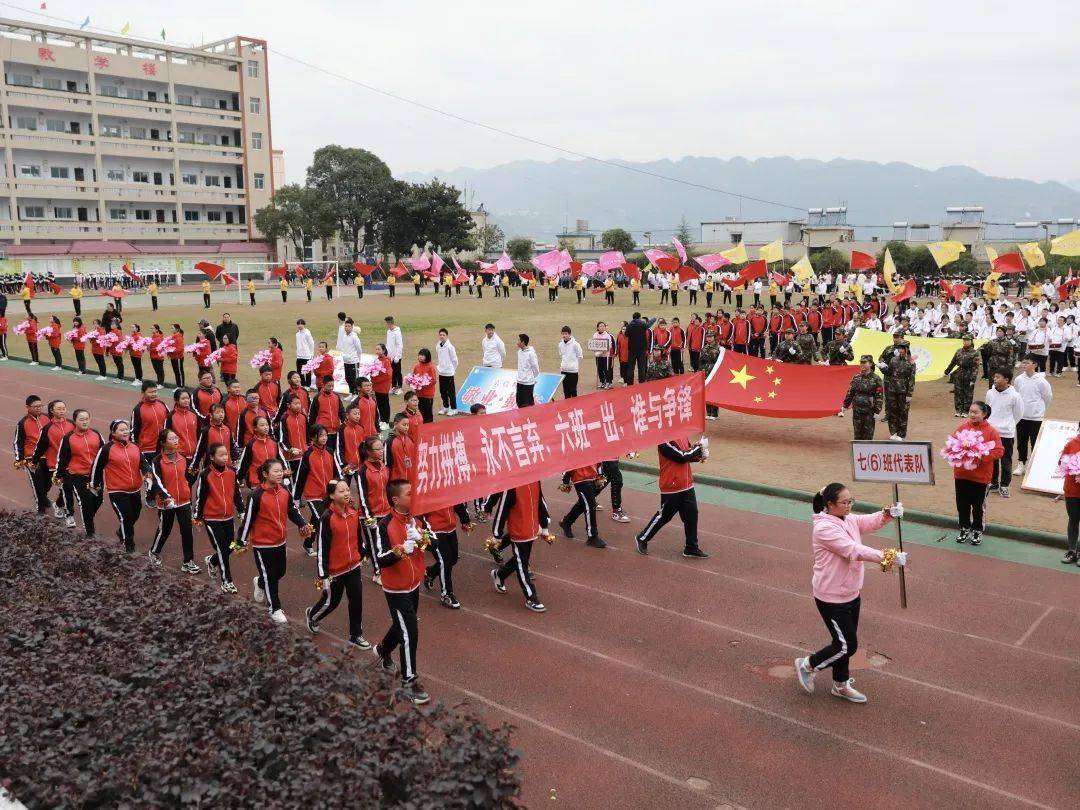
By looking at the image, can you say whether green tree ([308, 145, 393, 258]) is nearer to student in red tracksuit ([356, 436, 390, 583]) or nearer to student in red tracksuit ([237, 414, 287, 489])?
student in red tracksuit ([237, 414, 287, 489])

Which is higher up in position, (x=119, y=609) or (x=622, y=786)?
(x=119, y=609)

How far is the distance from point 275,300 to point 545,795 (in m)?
43.1

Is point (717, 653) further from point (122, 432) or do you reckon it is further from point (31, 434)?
point (31, 434)

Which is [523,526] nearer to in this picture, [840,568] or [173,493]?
[840,568]

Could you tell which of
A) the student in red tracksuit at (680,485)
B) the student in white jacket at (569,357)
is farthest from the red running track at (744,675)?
the student in white jacket at (569,357)

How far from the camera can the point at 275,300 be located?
4575cm

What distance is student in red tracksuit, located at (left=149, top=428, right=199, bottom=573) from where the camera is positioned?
9.05 m

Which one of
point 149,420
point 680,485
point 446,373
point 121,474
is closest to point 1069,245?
point 446,373

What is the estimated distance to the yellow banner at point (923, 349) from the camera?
1747cm

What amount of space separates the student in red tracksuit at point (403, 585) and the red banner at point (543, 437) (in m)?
0.23

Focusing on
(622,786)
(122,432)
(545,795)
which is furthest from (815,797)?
(122,432)

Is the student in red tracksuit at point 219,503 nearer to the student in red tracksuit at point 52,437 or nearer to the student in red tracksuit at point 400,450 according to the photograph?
the student in red tracksuit at point 400,450

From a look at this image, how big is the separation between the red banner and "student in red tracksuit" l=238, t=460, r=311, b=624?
1.50 metres

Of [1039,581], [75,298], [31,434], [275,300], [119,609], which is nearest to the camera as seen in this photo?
[119,609]
